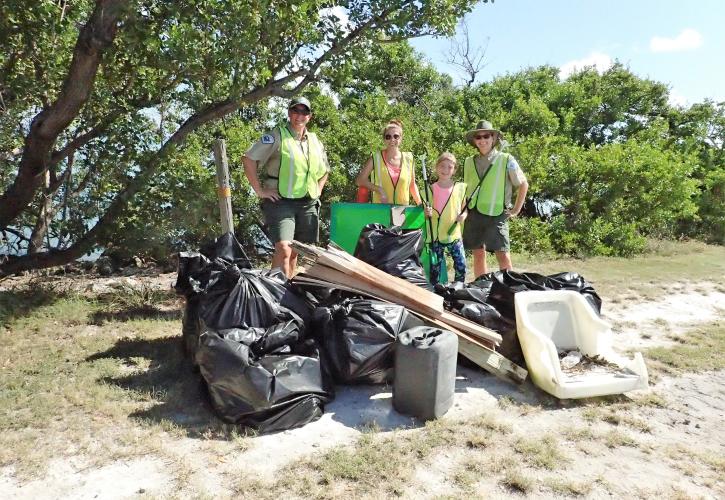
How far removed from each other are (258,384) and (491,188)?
9.89ft

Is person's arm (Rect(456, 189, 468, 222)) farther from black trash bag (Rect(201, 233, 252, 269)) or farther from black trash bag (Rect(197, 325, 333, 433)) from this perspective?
black trash bag (Rect(197, 325, 333, 433))

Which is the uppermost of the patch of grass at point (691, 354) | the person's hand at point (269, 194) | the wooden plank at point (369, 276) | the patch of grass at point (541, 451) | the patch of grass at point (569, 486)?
the person's hand at point (269, 194)

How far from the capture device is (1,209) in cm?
563

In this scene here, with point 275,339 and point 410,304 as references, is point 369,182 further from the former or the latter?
point 275,339

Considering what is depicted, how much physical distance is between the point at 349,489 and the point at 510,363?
1.62 m

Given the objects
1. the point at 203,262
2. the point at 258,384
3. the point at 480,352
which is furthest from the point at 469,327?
the point at 203,262

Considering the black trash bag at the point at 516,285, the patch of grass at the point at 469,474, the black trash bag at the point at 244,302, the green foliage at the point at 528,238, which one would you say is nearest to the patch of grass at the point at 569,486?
the patch of grass at the point at 469,474

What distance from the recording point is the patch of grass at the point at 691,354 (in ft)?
13.9

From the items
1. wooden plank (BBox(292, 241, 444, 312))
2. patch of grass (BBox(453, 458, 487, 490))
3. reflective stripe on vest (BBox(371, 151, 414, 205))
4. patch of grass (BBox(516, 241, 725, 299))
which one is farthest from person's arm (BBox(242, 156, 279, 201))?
patch of grass (BBox(516, 241, 725, 299))

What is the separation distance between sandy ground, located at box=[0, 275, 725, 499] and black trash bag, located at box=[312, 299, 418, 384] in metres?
0.16

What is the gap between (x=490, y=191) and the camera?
506cm

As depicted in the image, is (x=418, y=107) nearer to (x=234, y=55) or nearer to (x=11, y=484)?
(x=234, y=55)

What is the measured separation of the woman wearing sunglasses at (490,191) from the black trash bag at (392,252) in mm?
960

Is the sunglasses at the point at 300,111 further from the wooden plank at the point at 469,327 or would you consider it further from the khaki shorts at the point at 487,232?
the wooden plank at the point at 469,327
